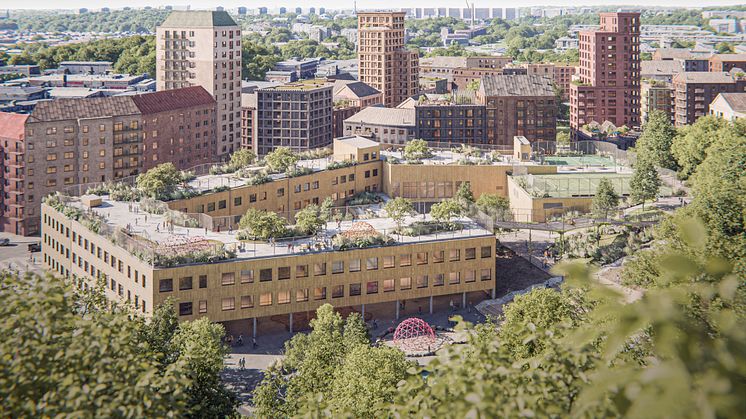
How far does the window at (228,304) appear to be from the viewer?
6825cm

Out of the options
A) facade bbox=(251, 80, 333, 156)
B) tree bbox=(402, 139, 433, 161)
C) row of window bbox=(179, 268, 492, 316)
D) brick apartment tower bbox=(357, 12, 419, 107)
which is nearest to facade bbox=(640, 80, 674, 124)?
brick apartment tower bbox=(357, 12, 419, 107)

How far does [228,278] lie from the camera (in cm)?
6788

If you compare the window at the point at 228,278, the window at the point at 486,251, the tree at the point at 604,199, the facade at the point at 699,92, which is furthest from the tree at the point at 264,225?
the facade at the point at 699,92

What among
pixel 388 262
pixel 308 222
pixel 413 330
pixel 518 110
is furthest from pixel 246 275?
pixel 518 110

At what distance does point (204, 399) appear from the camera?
124 ft

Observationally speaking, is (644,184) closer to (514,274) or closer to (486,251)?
(514,274)

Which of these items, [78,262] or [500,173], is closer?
[78,262]

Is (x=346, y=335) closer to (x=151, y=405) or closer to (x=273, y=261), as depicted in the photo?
(x=273, y=261)

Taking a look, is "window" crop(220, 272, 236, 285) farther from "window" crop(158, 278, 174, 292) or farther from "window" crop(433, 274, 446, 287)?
"window" crop(433, 274, 446, 287)

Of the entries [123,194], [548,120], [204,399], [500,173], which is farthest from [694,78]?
[204,399]

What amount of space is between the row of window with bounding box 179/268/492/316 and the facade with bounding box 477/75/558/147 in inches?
2176

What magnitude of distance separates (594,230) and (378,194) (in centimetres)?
2809

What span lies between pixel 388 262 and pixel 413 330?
285 inches

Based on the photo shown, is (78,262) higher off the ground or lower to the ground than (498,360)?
lower
